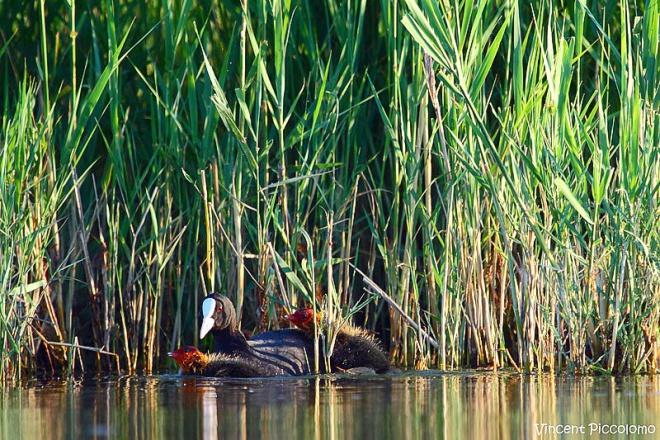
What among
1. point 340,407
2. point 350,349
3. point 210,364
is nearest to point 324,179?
point 350,349

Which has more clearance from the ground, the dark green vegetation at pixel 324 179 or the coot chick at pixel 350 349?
the dark green vegetation at pixel 324 179

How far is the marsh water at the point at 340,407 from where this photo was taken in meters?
4.15

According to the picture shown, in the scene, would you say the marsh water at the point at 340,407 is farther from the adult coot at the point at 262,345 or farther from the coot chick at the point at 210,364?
the adult coot at the point at 262,345

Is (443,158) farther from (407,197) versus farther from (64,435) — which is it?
(64,435)

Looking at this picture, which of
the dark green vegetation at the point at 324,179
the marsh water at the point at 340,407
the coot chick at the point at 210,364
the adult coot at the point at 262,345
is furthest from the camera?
the adult coot at the point at 262,345

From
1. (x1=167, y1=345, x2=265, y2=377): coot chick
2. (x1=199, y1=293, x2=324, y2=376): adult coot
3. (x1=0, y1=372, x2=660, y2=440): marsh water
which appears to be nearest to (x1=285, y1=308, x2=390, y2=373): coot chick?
(x1=199, y1=293, x2=324, y2=376): adult coot

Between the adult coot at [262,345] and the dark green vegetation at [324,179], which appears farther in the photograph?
the adult coot at [262,345]

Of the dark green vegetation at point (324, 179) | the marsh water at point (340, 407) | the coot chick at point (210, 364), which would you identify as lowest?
the marsh water at point (340, 407)

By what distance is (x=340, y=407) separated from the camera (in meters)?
4.77

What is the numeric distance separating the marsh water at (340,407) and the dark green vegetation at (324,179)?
1.25 ft

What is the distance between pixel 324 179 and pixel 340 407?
200 cm

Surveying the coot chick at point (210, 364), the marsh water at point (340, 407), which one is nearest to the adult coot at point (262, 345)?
the coot chick at point (210, 364)

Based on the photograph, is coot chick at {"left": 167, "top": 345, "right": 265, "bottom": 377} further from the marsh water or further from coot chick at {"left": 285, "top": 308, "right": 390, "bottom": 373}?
coot chick at {"left": 285, "top": 308, "right": 390, "bottom": 373}

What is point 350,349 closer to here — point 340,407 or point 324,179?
point 324,179
